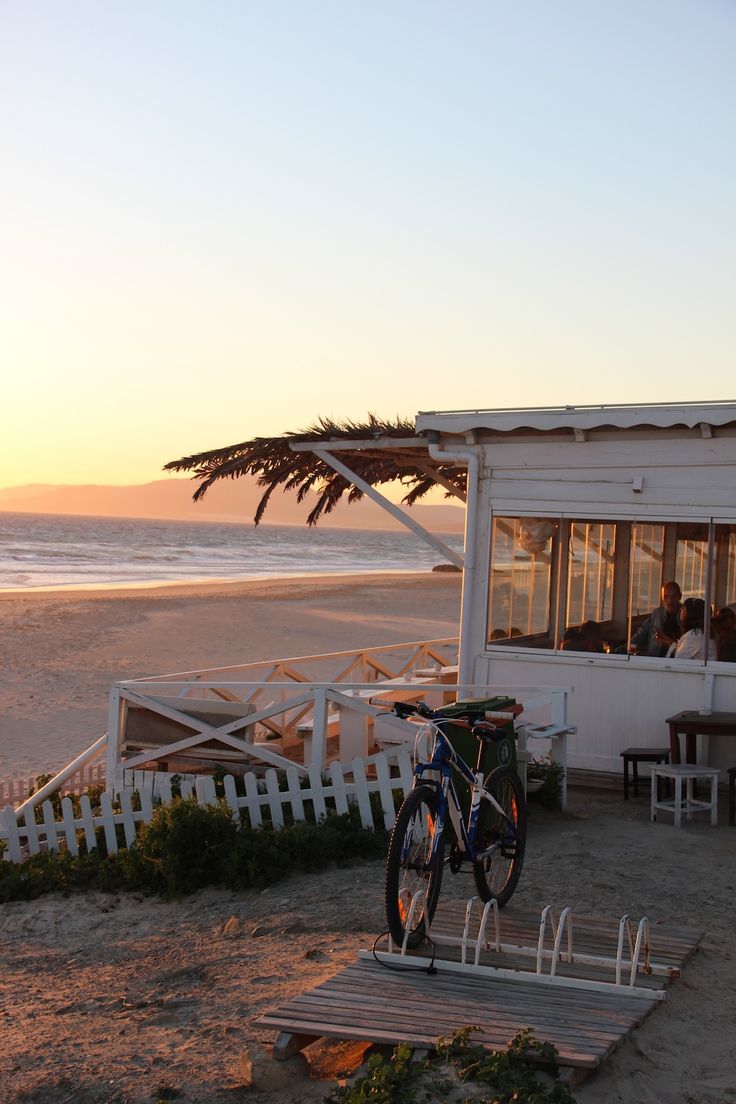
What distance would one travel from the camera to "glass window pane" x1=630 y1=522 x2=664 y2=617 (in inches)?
384

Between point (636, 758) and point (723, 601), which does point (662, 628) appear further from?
point (636, 758)

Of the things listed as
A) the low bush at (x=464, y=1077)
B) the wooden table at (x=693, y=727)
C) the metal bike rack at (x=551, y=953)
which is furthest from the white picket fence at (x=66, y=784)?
the low bush at (x=464, y=1077)

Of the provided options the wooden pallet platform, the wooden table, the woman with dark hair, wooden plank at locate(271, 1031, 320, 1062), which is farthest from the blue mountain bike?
the woman with dark hair

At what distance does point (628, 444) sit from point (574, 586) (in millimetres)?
1333

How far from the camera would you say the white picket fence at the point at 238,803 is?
7914mm

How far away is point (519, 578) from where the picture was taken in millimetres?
10273

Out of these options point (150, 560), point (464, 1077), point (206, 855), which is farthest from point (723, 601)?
point (150, 560)

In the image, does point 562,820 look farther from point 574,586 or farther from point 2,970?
point 2,970

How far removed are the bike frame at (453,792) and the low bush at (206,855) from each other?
1.92 meters

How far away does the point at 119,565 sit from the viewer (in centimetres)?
6016

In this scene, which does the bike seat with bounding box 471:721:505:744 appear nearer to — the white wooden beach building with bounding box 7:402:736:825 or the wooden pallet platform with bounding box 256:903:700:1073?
the wooden pallet platform with bounding box 256:903:700:1073

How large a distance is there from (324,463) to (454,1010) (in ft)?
26.1

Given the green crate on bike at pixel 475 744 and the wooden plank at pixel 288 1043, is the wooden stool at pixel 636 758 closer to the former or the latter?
the green crate on bike at pixel 475 744

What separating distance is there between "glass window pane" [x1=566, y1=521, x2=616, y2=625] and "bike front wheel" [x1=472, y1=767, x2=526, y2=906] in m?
3.92
